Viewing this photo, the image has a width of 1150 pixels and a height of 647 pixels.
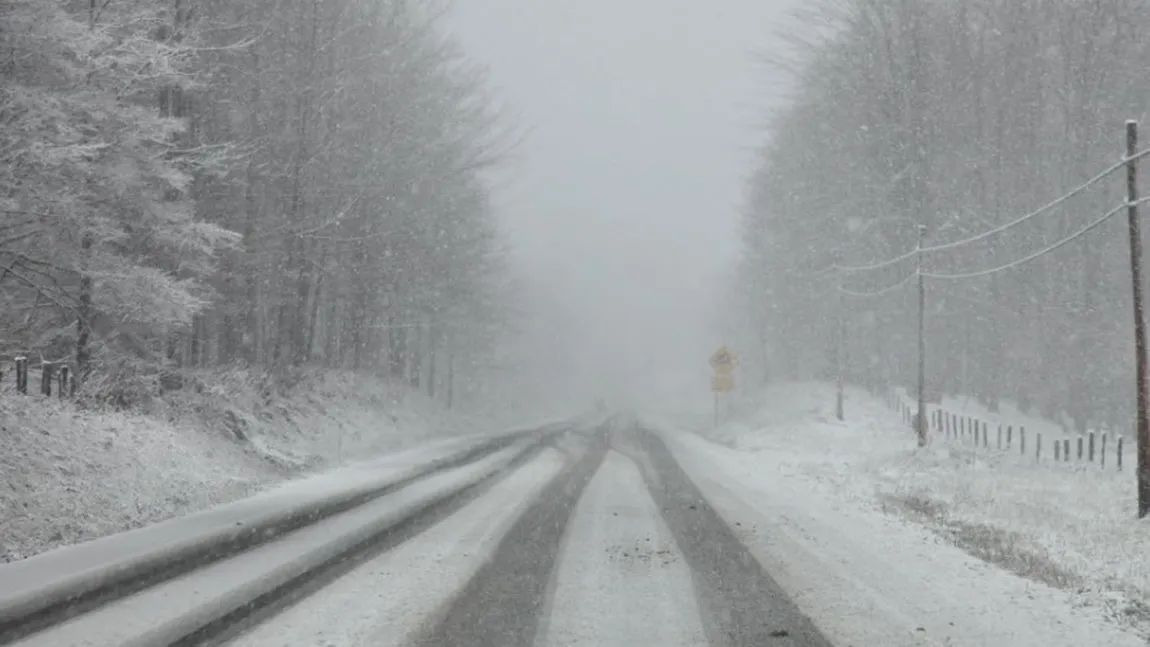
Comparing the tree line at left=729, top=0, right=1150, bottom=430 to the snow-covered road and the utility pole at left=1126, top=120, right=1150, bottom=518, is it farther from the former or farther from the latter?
the snow-covered road

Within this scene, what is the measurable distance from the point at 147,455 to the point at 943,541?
35.0 ft

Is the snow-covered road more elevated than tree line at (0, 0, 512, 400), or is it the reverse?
tree line at (0, 0, 512, 400)

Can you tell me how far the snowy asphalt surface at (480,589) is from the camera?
5688 millimetres

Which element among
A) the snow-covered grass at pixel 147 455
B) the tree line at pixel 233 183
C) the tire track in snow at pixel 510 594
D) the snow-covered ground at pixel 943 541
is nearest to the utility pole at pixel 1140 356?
the snow-covered ground at pixel 943 541

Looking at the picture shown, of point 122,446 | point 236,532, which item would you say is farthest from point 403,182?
point 236,532

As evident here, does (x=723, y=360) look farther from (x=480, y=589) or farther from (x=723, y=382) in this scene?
(x=480, y=589)

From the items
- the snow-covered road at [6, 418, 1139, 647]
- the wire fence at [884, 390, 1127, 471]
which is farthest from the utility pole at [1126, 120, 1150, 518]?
the wire fence at [884, 390, 1127, 471]

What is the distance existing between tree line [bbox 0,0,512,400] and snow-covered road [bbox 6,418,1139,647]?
648 cm

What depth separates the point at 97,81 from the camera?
13.2m

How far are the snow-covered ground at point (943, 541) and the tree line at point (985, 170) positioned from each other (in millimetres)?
10559

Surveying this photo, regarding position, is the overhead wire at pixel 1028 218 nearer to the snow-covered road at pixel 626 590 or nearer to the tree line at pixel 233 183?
the snow-covered road at pixel 626 590

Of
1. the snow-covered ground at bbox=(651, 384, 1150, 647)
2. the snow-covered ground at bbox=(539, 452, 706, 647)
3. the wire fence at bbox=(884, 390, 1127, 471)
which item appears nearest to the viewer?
the snow-covered ground at bbox=(539, 452, 706, 647)

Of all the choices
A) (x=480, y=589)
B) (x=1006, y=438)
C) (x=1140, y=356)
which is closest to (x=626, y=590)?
(x=480, y=589)

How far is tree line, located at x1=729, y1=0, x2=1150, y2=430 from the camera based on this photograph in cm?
2788
